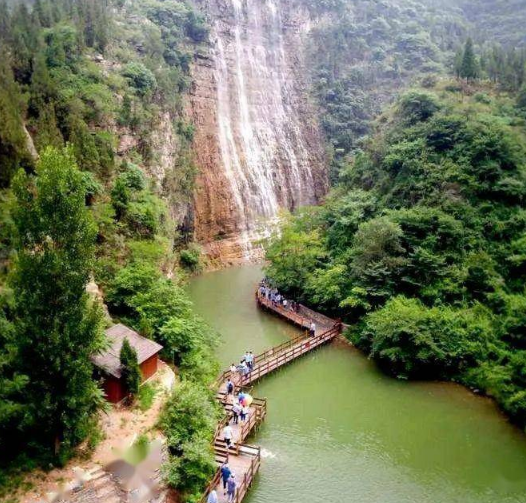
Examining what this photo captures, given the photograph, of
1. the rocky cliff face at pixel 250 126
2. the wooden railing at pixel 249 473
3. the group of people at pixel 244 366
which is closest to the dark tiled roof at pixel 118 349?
the wooden railing at pixel 249 473

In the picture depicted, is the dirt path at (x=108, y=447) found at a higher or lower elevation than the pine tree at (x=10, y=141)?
lower

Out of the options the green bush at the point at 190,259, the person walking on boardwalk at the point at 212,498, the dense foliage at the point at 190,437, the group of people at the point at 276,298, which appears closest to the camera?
the person walking on boardwalk at the point at 212,498

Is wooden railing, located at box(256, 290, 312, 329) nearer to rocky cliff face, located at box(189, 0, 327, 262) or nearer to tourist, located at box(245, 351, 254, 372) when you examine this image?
tourist, located at box(245, 351, 254, 372)

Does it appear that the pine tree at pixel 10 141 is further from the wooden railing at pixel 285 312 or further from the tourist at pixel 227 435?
the wooden railing at pixel 285 312

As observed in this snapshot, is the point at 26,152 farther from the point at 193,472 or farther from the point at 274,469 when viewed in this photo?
the point at 274,469

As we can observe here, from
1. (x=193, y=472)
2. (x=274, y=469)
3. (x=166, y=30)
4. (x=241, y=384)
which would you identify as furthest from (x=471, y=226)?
(x=166, y=30)

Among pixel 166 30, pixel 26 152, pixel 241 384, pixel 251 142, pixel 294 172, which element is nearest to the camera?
pixel 26 152

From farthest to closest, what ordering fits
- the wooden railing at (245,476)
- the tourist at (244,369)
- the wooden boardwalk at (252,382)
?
1. the tourist at (244,369)
2. the wooden boardwalk at (252,382)
3. the wooden railing at (245,476)
